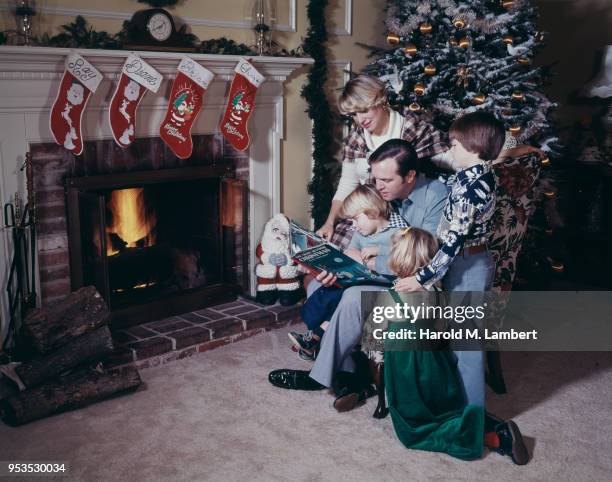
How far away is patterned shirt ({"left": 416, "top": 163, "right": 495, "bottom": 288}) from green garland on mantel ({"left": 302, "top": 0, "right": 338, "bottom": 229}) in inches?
68.2

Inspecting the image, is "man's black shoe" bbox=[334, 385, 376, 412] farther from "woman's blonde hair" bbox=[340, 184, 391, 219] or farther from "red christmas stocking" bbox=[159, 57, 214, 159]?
"red christmas stocking" bbox=[159, 57, 214, 159]

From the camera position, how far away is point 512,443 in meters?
2.47

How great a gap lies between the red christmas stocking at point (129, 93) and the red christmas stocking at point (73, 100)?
13 centimetres

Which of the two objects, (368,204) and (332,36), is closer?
(368,204)

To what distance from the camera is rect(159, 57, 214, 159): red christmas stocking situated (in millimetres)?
3316

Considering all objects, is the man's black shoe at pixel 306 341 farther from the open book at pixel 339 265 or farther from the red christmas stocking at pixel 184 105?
the red christmas stocking at pixel 184 105

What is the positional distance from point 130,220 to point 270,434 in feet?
5.11

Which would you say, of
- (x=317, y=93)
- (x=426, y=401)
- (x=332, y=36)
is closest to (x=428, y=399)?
(x=426, y=401)

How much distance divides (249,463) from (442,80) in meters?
2.48

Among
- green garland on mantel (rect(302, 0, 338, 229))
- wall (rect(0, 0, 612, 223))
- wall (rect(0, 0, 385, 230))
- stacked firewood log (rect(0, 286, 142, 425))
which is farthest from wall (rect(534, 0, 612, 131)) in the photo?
stacked firewood log (rect(0, 286, 142, 425))

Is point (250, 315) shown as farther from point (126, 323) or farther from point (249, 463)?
point (249, 463)

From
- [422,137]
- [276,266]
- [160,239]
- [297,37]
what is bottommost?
[276,266]

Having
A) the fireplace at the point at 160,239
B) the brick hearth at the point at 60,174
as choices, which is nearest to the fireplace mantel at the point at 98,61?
the brick hearth at the point at 60,174

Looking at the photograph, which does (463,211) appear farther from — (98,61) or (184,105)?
(98,61)
